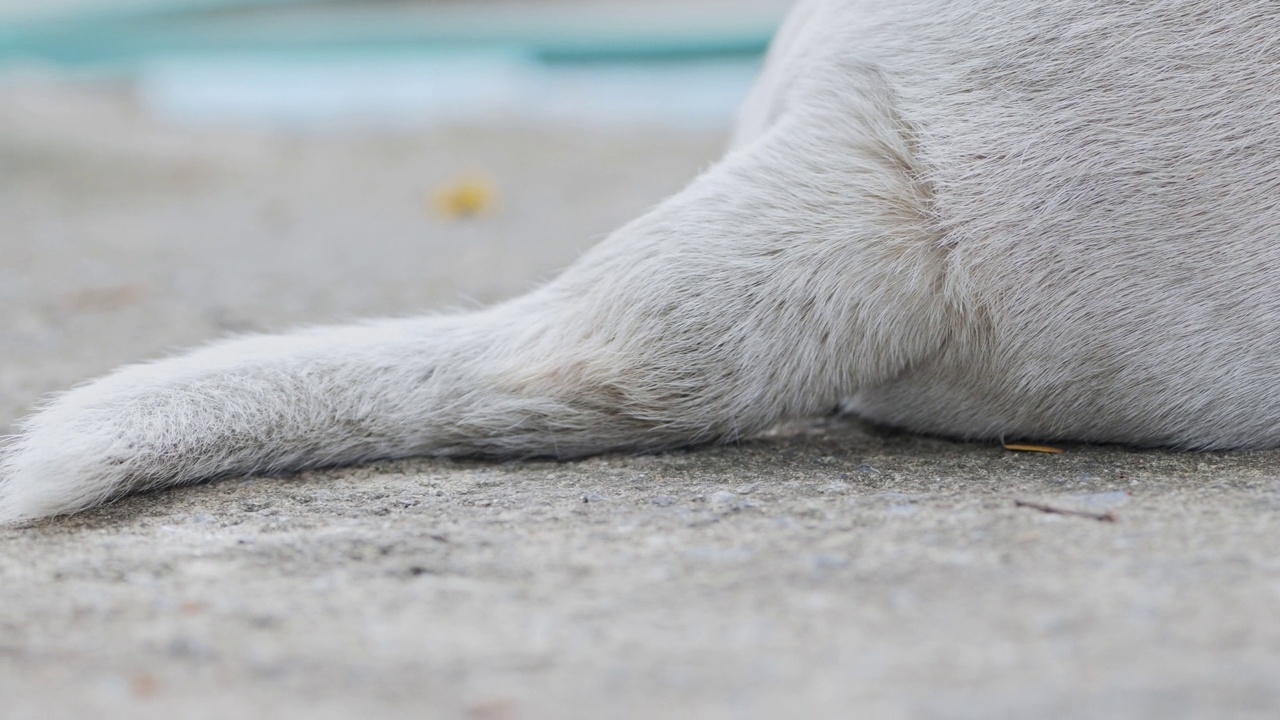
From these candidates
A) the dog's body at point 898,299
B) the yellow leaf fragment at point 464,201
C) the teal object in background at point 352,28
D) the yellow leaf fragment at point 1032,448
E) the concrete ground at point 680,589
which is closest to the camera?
the concrete ground at point 680,589

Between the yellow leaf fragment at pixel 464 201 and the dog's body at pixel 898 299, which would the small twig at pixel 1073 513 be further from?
the yellow leaf fragment at pixel 464 201

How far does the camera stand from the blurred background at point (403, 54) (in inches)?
293

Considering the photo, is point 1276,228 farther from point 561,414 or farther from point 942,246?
point 561,414

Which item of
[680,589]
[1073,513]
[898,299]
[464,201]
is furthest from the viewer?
[464,201]

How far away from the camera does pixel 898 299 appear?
139cm

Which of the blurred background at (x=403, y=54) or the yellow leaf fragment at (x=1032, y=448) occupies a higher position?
the blurred background at (x=403, y=54)

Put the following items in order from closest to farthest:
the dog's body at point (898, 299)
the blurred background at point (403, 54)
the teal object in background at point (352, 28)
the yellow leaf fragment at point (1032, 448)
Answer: the dog's body at point (898, 299)
the yellow leaf fragment at point (1032, 448)
the blurred background at point (403, 54)
the teal object in background at point (352, 28)

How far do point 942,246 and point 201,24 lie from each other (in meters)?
8.39

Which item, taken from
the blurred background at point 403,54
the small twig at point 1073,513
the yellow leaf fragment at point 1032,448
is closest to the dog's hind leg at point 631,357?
the yellow leaf fragment at point 1032,448

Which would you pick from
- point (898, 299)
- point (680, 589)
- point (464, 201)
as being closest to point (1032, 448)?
point (898, 299)

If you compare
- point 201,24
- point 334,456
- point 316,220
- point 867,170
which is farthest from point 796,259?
point 201,24

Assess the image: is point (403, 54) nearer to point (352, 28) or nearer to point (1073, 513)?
point (352, 28)

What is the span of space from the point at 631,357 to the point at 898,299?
31 cm

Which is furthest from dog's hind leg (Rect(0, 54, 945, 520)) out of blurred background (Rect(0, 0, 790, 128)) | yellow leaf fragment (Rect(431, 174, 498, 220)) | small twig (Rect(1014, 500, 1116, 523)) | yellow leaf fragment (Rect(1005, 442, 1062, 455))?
blurred background (Rect(0, 0, 790, 128))
